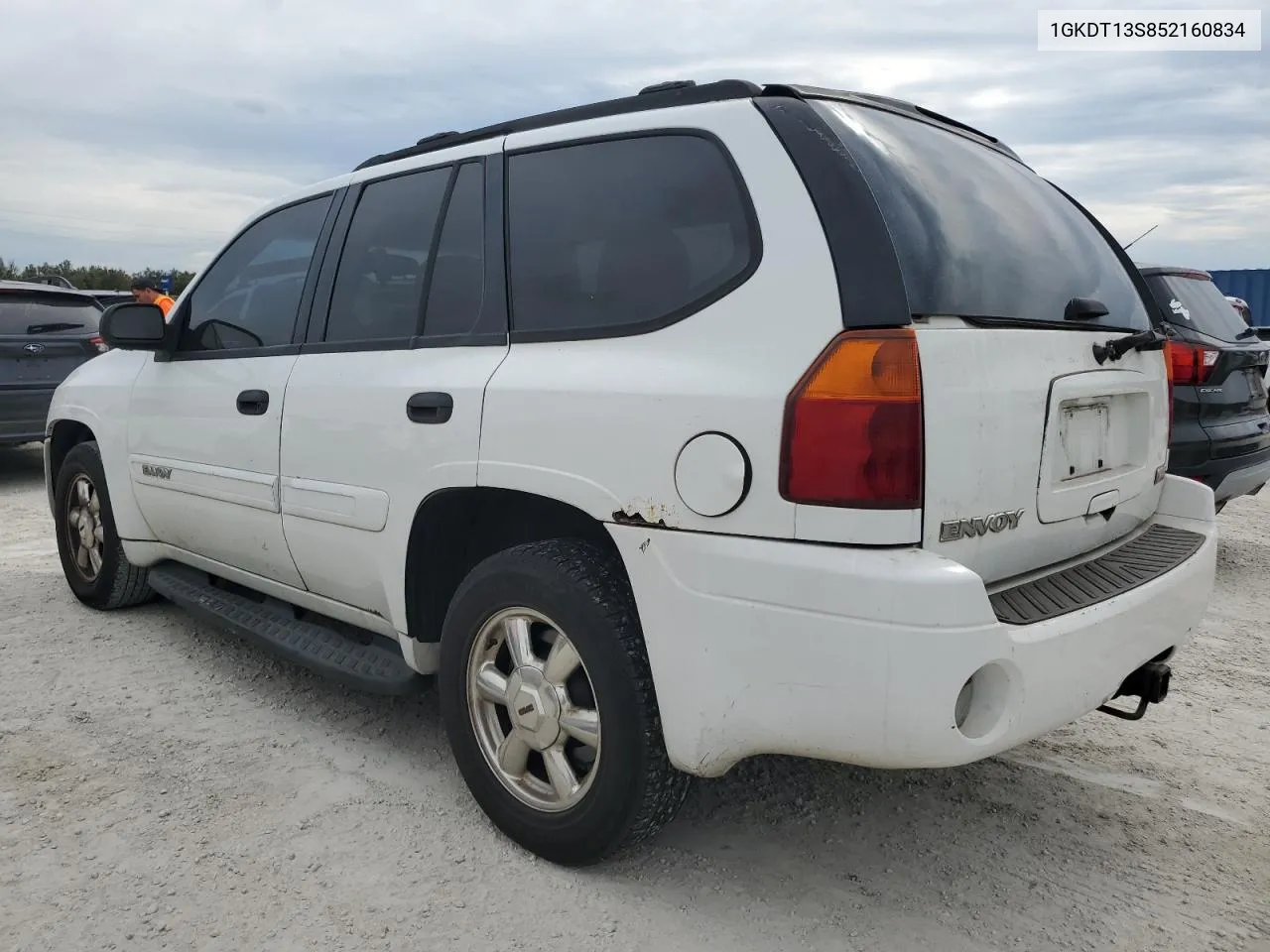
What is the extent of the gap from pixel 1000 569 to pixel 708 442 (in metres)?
0.71

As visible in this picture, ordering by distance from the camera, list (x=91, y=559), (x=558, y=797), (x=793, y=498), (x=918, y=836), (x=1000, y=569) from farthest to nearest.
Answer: (x=91, y=559) < (x=918, y=836) < (x=558, y=797) < (x=1000, y=569) < (x=793, y=498)

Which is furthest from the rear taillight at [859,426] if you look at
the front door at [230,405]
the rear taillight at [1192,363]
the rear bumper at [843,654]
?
the rear taillight at [1192,363]

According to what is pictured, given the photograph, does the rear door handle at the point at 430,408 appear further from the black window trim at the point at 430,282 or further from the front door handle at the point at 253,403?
the front door handle at the point at 253,403

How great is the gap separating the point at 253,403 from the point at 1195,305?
484 centimetres

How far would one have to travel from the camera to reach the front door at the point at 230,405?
334 centimetres

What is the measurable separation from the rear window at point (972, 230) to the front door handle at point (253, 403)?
6.67 feet

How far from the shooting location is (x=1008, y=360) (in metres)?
2.16

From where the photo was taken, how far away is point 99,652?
4.12 metres

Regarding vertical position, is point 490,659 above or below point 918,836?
above

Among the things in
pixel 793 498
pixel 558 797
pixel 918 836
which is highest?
pixel 793 498

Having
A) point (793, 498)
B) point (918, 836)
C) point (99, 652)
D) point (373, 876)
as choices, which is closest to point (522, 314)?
point (793, 498)

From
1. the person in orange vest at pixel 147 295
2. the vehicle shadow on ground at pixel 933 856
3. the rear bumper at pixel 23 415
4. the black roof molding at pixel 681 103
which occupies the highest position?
the black roof molding at pixel 681 103

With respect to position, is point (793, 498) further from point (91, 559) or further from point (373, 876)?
point (91, 559)

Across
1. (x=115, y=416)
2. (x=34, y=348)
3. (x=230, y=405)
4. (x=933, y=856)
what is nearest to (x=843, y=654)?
(x=933, y=856)
